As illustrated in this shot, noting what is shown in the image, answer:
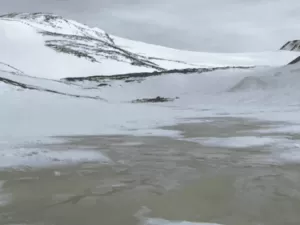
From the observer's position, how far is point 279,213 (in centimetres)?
445

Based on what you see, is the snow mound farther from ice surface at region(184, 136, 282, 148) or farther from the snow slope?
ice surface at region(184, 136, 282, 148)

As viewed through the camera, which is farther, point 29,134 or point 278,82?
point 278,82

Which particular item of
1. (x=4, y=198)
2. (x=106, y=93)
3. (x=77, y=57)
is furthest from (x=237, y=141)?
(x=77, y=57)

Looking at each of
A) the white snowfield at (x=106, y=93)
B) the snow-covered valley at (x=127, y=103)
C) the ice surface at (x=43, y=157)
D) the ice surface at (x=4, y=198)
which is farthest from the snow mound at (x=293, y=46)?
the ice surface at (x=4, y=198)

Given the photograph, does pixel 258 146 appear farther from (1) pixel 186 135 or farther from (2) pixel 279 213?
(2) pixel 279 213

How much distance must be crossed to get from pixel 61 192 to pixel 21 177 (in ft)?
3.73

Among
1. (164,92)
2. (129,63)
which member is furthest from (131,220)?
(129,63)

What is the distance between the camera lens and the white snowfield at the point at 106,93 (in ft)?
48.0

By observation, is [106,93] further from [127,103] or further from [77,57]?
[77,57]

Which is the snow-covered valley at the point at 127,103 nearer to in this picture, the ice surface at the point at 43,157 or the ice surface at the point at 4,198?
the ice surface at the point at 43,157

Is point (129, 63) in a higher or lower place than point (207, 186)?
higher

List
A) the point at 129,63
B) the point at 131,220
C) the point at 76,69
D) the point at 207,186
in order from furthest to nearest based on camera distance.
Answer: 1. the point at 129,63
2. the point at 76,69
3. the point at 207,186
4. the point at 131,220

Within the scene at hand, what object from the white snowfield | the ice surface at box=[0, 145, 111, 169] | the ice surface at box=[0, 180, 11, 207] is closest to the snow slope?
the white snowfield

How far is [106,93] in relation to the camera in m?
45.1
